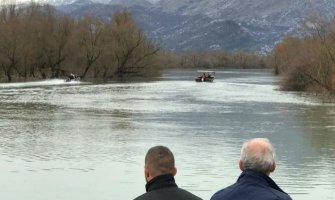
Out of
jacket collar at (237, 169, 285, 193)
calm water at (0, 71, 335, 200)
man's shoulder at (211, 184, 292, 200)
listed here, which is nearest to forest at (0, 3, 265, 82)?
calm water at (0, 71, 335, 200)

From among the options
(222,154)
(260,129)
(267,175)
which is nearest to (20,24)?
(260,129)

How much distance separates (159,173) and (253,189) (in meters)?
0.66

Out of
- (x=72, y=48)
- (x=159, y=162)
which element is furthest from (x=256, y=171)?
(x=72, y=48)

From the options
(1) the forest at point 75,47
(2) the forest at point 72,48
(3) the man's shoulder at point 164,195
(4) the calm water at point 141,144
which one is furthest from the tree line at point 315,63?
(3) the man's shoulder at point 164,195

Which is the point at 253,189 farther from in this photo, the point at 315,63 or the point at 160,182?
the point at 315,63

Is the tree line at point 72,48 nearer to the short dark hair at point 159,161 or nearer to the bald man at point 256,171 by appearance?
the short dark hair at point 159,161

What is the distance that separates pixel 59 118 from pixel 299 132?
11.2 metres

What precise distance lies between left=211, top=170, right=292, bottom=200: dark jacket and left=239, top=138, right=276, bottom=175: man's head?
1.8 inches

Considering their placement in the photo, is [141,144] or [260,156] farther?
[141,144]

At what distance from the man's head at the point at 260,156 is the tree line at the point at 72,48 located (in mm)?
68401

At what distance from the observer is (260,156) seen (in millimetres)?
3951

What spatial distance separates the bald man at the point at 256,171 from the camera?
12.9ft

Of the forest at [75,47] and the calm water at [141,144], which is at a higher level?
the forest at [75,47]

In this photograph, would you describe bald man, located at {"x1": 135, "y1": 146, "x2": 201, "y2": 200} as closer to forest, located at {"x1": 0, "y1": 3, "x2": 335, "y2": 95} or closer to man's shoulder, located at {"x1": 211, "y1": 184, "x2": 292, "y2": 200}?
man's shoulder, located at {"x1": 211, "y1": 184, "x2": 292, "y2": 200}
